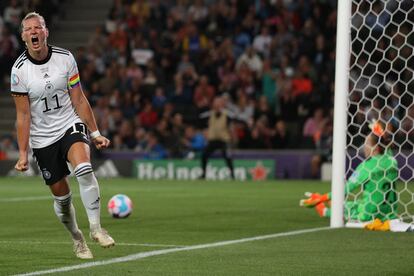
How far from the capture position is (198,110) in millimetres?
25594

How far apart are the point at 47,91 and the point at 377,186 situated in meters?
4.76

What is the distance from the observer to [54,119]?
8.07 metres

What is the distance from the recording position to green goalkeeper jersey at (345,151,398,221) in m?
11.4

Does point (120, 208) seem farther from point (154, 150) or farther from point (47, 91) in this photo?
point (154, 150)

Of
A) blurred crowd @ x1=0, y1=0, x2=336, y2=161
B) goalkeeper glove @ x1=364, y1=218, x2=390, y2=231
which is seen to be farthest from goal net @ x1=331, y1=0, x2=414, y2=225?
blurred crowd @ x1=0, y1=0, x2=336, y2=161

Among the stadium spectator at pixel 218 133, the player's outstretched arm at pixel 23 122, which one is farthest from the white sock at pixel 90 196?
the stadium spectator at pixel 218 133

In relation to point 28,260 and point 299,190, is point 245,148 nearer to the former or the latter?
point 299,190

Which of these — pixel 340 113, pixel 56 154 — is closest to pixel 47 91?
pixel 56 154

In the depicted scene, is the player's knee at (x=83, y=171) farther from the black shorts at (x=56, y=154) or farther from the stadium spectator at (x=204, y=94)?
the stadium spectator at (x=204, y=94)

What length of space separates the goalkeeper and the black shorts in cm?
429

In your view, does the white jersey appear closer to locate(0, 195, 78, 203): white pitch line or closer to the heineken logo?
locate(0, 195, 78, 203): white pitch line

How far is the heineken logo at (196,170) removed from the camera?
23.9 meters

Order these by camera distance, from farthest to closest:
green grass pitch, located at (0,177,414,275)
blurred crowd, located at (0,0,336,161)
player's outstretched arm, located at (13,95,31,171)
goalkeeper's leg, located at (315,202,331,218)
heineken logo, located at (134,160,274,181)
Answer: blurred crowd, located at (0,0,336,161), heineken logo, located at (134,160,274,181), goalkeeper's leg, located at (315,202,331,218), player's outstretched arm, located at (13,95,31,171), green grass pitch, located at (0,177,414,275)

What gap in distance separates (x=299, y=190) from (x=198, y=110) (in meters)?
7.54
